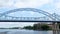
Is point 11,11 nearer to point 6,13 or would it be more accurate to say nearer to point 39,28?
point 6,13

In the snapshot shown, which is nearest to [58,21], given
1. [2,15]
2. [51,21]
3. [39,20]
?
[51,21]

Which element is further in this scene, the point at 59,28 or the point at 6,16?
the point at 59,28

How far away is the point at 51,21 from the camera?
27.6 metres

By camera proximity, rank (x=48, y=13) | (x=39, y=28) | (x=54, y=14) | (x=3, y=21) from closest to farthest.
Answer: (x=3, y=21) → (x=48, y=13) → (x=54, y=14) → (x=39, y=28)

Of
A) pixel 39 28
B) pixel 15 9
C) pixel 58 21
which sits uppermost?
pixel 15 9

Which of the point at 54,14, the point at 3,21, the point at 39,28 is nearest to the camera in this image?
the point at 3,21

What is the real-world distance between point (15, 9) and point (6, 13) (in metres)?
2.37

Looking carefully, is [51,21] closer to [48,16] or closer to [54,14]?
[48,16]

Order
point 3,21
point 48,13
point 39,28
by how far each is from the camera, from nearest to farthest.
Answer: point 3,21 < point 48,13 < point 39,28

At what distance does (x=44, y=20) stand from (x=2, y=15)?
22.1 ft

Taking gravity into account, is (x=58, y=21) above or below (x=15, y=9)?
below

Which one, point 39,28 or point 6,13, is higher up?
point 6,13

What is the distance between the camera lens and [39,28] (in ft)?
117

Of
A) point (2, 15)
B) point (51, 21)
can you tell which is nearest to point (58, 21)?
point (51, 21)
